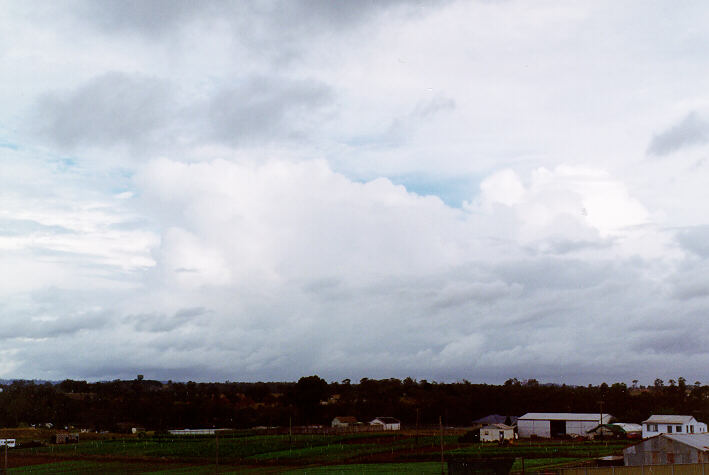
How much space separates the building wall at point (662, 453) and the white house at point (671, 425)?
4707cm

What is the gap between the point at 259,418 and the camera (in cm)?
18212

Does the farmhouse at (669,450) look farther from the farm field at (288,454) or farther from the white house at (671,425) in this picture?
the white house at (671,425)

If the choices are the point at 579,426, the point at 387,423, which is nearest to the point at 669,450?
the point at 579,426

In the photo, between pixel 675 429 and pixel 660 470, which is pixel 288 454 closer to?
pixel 675 429

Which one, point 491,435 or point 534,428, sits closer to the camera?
point 491,435

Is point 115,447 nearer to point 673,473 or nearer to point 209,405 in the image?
point 209,405

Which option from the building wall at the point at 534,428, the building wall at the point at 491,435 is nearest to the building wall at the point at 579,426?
the building wall at the point at 534,428

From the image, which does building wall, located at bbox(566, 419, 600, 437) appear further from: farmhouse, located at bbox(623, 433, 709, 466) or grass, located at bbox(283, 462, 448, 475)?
farmhouse, located at bbox(623, 433, 709, 466)

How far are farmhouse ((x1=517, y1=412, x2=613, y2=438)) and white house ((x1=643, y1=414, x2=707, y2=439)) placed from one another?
19670 millimetres

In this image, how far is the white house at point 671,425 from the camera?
115 meters

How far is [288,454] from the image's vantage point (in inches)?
4380

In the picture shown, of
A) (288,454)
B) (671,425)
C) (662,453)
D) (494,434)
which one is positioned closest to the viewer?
(662,453)

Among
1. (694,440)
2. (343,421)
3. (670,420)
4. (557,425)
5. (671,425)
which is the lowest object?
(343,421)

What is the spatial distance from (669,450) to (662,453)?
31.4 inches
